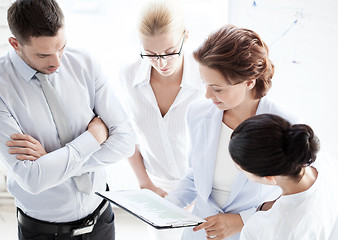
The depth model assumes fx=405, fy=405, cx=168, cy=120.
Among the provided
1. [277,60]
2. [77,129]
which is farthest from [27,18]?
[277,60]

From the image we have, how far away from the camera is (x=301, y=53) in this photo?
2.74 metres

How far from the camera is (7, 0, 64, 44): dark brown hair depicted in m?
1.57

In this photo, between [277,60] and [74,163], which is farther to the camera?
[277,60]

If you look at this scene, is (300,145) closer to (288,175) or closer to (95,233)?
(288,175)

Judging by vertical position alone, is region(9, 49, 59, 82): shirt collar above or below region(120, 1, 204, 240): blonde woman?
above

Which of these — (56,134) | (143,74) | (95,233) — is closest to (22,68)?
(56,134)

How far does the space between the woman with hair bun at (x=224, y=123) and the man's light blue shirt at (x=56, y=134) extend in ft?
1.20

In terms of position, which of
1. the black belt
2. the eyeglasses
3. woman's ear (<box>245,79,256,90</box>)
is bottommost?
the black belt

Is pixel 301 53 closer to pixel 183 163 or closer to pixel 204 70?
pixel 183 163

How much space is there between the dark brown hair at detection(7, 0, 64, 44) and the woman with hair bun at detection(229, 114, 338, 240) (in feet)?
2.80

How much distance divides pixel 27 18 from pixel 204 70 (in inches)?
28.3

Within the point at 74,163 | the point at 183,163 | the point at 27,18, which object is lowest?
the point at 183,163

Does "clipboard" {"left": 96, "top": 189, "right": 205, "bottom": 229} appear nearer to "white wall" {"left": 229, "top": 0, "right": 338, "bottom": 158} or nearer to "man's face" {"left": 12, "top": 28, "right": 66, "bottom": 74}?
"man's face" {"left": 12, "top": 28, "right": 66, "bottom": 74}

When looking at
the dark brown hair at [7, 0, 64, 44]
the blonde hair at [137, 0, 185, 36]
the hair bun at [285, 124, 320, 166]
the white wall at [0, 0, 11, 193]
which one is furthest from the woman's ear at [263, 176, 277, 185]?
the white wall at [0, 0, 11, 193]
